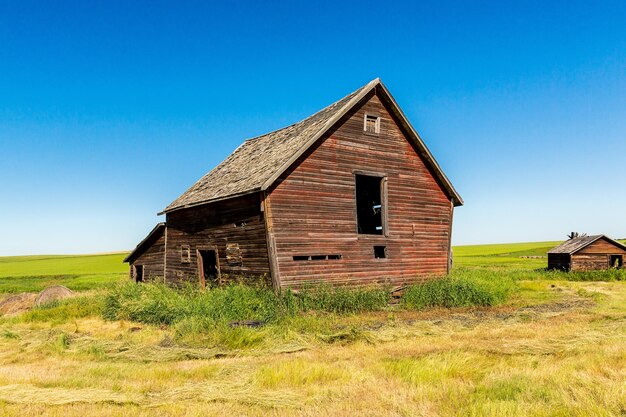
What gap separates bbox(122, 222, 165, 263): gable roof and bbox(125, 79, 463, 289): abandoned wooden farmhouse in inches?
36.4

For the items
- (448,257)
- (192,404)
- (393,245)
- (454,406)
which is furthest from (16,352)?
(448,257)

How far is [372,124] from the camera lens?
17.4 metres

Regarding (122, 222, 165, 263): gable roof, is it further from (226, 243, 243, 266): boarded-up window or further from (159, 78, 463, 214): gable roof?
(226, 243, 243, 266): boarded-up window

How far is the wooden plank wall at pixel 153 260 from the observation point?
22375 millimetres

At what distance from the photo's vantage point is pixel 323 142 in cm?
1576

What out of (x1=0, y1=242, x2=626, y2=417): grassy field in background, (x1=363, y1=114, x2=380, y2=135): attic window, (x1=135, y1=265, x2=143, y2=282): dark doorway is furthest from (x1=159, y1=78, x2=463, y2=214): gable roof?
(x1=135, y1=265, x2=143, y2=282): dark doorway

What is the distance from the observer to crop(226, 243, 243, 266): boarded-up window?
15.7 metres

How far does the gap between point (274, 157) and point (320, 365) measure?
33.3 feet

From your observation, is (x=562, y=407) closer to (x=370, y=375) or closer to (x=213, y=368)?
(x=370, y=375)

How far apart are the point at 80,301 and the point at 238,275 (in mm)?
7276

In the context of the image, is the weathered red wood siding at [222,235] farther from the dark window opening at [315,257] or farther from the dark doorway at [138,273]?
the dark doorway at [138,273]

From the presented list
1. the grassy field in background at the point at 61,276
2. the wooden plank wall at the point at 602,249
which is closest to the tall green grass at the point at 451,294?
the grassy field in background at the point at 61,276

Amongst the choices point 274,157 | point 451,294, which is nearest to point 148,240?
point 274,157

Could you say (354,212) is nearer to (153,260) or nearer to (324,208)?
(324,208)
